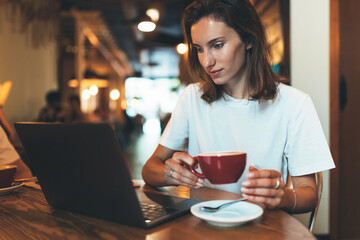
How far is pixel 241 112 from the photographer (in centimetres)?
139

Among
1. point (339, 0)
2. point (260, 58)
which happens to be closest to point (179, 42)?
point (339, 0)

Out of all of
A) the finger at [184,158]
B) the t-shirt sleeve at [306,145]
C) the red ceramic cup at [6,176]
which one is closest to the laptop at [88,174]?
the finger at [184,158]

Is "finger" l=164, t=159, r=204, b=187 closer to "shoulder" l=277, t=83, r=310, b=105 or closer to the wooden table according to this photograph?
the wooden table

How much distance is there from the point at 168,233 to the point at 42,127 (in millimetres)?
381

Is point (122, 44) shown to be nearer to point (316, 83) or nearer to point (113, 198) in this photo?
point (316, 83)

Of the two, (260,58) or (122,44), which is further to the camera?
(122,44)

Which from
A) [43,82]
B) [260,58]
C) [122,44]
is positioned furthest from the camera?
[122,44]

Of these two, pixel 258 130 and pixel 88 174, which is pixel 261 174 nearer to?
pixel 88 174

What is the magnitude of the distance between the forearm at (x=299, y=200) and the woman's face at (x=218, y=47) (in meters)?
0.47

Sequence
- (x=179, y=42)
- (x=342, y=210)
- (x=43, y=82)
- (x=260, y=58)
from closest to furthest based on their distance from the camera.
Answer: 1. (x=260, y=58)
2. (x=342, y=210)
3. (x=43, y=82)
4. (x=179, y=42)

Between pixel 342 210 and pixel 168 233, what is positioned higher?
pixel 168 233

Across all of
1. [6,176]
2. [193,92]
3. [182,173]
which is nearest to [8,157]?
[6,176]

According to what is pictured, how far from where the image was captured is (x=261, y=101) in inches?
53.2

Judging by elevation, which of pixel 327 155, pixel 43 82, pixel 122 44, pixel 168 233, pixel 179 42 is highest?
pixel 122 44
